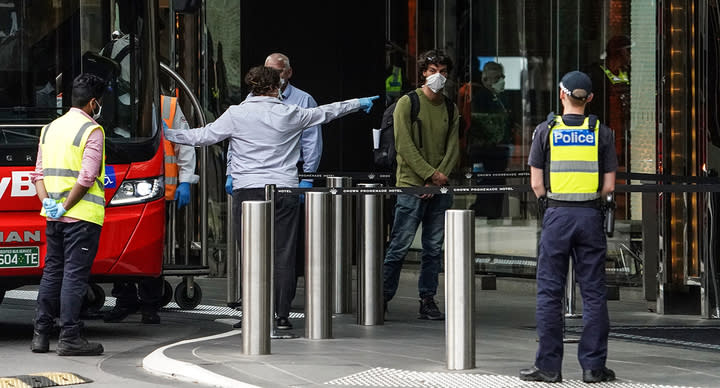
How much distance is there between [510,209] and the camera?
14.8 meters

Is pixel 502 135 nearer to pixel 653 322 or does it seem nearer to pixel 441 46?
pixel 441 46

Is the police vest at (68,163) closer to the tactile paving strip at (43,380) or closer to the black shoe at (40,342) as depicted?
the black shoe at (40,342)

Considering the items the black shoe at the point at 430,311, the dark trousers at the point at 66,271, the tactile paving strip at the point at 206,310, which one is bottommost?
the tactile paving strip at the point at 206,310

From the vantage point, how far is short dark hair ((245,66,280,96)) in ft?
33.7

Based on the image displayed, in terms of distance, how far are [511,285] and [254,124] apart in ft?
16.2

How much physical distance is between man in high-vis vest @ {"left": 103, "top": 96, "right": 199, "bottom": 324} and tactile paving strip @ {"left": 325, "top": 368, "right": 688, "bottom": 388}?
12.3ft

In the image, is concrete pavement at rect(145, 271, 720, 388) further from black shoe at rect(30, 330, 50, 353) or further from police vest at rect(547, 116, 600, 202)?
police vest at rect(547, 116, 600, 202)

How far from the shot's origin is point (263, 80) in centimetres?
1029

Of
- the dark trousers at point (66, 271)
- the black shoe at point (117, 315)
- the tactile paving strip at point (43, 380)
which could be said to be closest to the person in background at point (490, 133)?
the black shoe at point (117, 315)

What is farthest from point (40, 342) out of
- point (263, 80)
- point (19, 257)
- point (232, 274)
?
point (232, 274)

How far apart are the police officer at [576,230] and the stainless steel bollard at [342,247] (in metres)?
3.75

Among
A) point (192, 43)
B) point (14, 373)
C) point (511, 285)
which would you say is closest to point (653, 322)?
point (511, 285)

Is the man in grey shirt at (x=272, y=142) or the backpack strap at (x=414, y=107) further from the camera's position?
the backpack strap at (x=414, y=107)

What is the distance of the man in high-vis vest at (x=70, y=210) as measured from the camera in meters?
9.52
